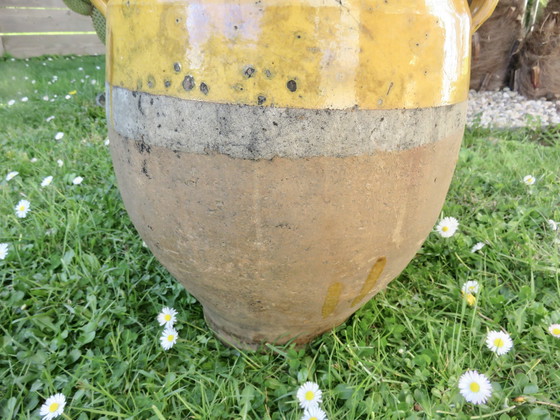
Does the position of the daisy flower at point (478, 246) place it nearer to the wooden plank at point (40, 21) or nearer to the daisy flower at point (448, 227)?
the daisy flower at point (448, 227)

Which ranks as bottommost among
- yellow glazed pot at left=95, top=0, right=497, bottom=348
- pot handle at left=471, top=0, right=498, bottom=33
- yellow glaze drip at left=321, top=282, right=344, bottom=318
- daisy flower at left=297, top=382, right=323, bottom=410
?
daisy flower at left=297, top=382, right=323, bottom=410

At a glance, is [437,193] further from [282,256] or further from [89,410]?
[89,410]

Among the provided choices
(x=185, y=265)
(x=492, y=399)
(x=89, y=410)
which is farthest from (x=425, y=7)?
(x=89, y=410)

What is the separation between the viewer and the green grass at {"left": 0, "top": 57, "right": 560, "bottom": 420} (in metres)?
1.35

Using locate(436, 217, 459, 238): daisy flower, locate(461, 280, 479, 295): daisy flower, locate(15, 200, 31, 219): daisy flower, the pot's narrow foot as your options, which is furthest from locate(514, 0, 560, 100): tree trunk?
locate(15, 200, 31, 219): daisy flower

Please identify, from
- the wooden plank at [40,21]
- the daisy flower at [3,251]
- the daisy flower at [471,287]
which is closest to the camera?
the daisy flower at [471,287]

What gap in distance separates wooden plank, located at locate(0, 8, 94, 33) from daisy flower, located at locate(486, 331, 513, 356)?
882 centimetres

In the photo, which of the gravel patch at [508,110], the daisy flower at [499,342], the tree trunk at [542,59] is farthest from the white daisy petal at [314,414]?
the tree trunk at [542,59]

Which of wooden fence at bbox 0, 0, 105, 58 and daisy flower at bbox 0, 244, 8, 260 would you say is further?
wooden fence at bbox 0, 0, 105, 58

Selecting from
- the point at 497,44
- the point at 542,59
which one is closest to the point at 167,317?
the point at 542,59

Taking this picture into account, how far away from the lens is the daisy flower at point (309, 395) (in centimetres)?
128

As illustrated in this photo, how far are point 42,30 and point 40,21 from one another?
6.1 inches

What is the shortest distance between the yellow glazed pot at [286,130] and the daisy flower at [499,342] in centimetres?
51

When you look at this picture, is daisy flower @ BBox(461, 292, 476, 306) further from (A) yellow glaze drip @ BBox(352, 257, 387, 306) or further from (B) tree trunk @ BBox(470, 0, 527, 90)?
(B) tree trunk @ BBox(470, 0, 527, 90)
